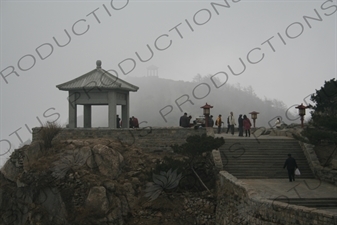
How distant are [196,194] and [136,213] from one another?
90.5 inches

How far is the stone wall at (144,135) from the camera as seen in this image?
1847 centimetres

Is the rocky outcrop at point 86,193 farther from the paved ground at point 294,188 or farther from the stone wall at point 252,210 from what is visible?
the paved ground at point 294,188

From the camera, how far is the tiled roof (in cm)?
1950

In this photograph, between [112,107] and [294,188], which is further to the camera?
[112,107]

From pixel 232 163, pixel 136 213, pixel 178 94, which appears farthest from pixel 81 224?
pixel 178 94

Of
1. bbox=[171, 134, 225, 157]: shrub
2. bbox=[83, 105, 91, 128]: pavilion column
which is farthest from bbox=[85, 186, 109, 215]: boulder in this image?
bbox=[83, 105, 91, 128]: pavilion column

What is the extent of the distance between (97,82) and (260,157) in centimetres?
817

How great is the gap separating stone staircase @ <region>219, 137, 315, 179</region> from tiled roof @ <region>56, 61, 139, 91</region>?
564 centimetres

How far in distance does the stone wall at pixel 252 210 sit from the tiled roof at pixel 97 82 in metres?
7.05

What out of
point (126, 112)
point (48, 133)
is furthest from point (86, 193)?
point (126, 112)

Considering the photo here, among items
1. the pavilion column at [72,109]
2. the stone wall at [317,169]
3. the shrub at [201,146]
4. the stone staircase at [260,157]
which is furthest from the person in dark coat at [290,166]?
the pavilion column at [72,109]

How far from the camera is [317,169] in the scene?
608 inches

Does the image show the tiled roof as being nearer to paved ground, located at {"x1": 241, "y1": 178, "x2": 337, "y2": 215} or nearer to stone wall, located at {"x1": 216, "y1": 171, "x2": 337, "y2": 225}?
stone wall, located at {"x1": 216, "y1": 171, "x2": 337, "y2": 225}

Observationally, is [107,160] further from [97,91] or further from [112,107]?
[97,91]
